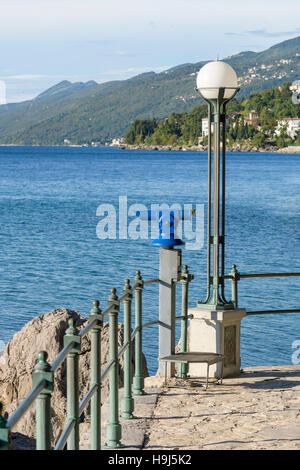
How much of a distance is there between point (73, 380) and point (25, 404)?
1.27 meters

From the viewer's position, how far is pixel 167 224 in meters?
8.94

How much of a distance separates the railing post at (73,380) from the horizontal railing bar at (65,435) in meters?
0.03

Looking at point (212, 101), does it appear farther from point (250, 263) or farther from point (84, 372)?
point (250, 263)

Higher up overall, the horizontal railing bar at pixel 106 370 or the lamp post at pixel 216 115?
the lamp post at pixel 216 115

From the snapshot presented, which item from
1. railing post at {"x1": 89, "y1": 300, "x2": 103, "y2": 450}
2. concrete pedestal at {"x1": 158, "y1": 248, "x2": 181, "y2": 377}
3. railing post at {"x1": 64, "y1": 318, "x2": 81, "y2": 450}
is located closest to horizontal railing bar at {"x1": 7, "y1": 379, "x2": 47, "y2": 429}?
railing post at {"x1": 64, "y1": 318, "x2": 81, "y2": 450}

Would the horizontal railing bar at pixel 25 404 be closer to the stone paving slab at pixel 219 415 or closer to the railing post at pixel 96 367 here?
the railing post at pixel 96 367

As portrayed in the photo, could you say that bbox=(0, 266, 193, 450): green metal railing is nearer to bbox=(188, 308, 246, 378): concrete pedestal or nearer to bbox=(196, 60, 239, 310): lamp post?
bbox=(188, 308, 246, 378): concrete pedestal

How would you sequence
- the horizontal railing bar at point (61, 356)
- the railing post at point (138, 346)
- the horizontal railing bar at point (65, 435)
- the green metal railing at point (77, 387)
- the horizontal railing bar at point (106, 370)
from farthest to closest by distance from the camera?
the railing post at point (138, 346) < the horizontal railing bar at point (106, 370) < the horizontal railing bar at point (65, 435) < the horizontal railing bar at point (61, 356) < the green metal railing at point (77, 387)

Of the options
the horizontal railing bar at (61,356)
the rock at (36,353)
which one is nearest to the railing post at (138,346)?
the rock at (36,353)

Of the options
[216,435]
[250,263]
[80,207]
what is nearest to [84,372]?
[216,435]

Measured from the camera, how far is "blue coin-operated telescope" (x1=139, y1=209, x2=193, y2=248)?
884 centimetres

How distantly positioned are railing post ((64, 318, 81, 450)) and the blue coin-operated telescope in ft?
13.3

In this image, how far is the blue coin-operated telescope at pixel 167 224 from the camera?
8844 mm
